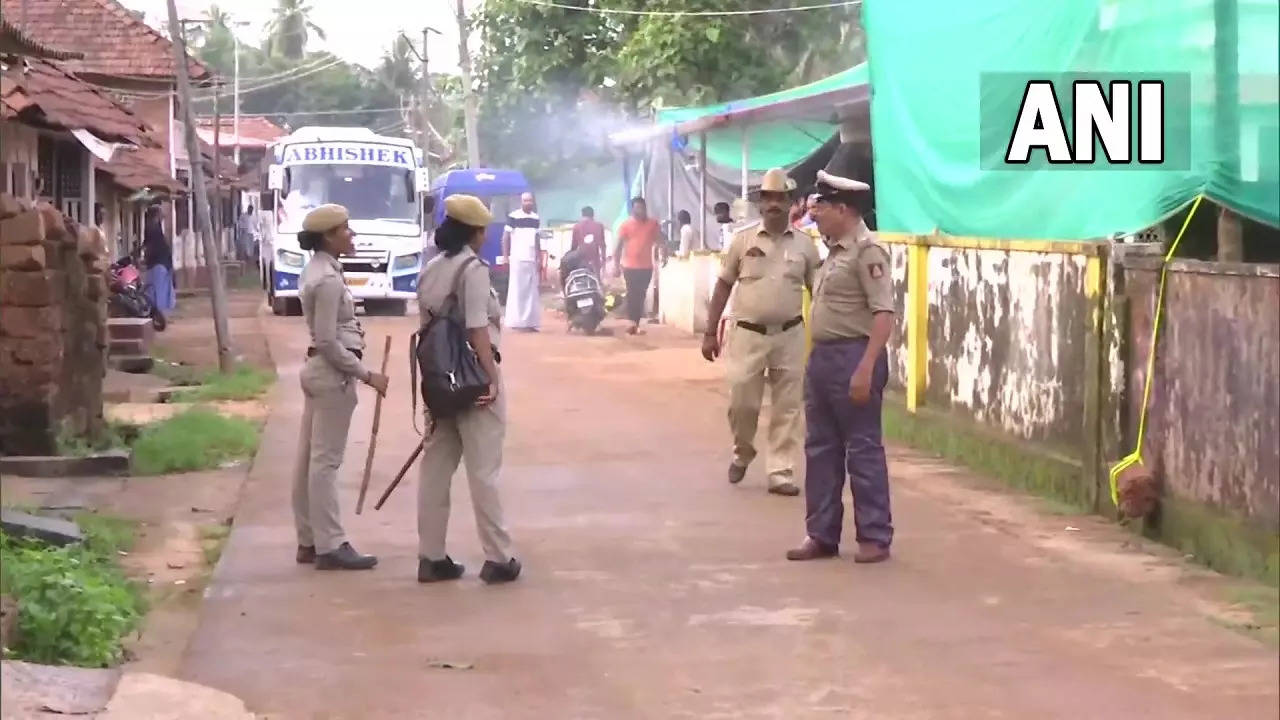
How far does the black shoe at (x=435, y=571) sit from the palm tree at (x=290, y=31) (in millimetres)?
65314

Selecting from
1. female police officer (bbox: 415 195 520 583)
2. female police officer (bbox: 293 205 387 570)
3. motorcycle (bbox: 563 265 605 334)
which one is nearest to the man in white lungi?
motorcycle (bbox: 563 265 605 334)

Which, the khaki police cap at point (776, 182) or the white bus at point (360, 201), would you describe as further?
the white bus at point (360, 201)

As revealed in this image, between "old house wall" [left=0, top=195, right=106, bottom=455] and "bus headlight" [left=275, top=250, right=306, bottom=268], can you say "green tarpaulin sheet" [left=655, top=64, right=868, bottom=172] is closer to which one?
"bus headlight" [left=275, top=250, right=306, bottom=268]

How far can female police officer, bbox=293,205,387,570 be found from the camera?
7379 mm

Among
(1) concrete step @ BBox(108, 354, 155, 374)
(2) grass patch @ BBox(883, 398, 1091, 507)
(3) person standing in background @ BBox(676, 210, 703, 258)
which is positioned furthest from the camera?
(3) person standing in background @ BBox(676, 210, 703, 258)

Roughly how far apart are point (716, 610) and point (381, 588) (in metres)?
1.43

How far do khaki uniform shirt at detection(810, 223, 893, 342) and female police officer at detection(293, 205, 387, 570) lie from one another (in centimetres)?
192

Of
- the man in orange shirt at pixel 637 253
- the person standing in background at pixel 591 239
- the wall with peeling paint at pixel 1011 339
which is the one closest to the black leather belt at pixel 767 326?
the wall with peeling paint at pixel 1011 339

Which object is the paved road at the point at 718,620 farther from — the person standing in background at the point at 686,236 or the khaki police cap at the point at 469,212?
the person standing in background at the point at 686,236

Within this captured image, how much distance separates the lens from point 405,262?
26859mm

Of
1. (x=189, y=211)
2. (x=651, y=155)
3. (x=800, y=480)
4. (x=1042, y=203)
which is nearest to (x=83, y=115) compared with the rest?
(x=800, y=480)

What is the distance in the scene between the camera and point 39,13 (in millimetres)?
23203

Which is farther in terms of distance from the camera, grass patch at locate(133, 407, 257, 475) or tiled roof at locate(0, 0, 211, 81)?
tiled roof at locate(0, 0, 211, 81)

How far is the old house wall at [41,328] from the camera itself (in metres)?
9.57
